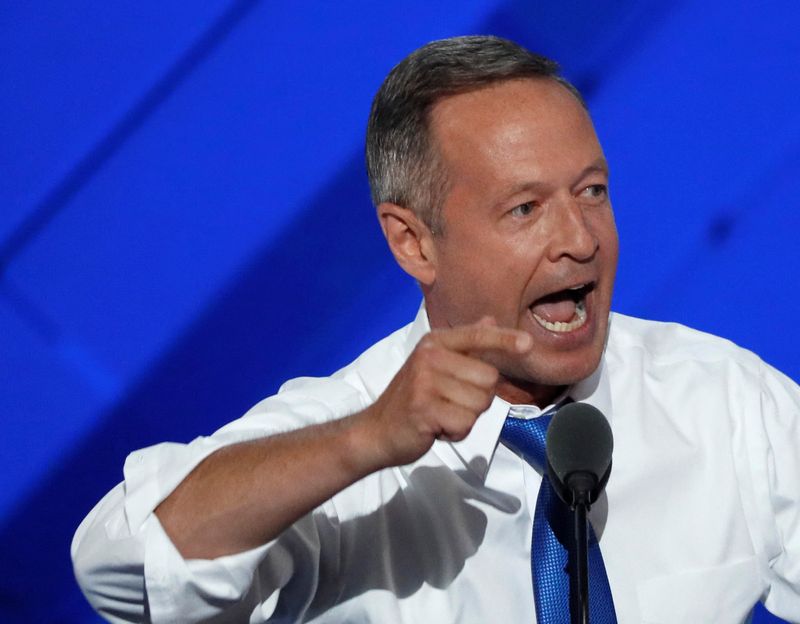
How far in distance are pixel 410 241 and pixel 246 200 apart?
68 cm

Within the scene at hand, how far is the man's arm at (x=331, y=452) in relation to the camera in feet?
4.10

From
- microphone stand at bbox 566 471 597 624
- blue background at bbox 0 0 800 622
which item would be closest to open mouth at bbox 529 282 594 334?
microphone stand at bbox 566 471 597 624

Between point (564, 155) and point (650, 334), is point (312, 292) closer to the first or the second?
point (650, 334)

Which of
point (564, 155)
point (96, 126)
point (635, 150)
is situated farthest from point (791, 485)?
point (96, 126)

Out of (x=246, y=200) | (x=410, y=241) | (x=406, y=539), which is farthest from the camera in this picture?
(x=246, y=200)

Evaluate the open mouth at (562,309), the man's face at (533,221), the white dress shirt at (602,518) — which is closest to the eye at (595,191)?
the man's face at (533,221)

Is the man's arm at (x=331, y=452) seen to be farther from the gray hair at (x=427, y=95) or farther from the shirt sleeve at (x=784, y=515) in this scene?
the shirt sleeve at (x=784, y=515)

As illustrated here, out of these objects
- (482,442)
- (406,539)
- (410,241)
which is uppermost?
(410,241)

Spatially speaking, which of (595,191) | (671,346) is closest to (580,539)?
(595,191)

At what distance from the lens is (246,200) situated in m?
2.35

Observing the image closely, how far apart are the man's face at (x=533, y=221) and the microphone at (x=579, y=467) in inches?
12.8

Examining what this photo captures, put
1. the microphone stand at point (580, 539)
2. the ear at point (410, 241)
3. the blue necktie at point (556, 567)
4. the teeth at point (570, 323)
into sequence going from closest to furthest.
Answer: the microphone stand at point (580, 539) < the blue necktie at point (556, 567) < the teeth at point (570, 323) < the ear at point (410, 241)

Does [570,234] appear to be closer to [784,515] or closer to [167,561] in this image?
[784,515]

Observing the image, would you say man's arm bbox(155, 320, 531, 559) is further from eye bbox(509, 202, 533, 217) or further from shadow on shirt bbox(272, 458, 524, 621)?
eye bbox(509, 202, 533, 217)
